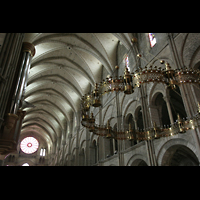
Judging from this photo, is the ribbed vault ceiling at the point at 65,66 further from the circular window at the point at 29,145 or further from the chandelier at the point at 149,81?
the circular window at the point at 29,145

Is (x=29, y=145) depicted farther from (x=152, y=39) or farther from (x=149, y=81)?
(x=149, y=81)

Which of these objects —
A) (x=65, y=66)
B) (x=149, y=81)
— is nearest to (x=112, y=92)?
(x=149, y=81)

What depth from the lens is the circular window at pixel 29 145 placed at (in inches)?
1432

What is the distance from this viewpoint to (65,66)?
1983cm

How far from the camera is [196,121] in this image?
5.85 metres

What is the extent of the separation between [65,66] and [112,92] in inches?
352

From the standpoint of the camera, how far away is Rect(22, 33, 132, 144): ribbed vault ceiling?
1563 cm

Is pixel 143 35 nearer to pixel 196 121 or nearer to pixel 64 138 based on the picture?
pixel 196 121

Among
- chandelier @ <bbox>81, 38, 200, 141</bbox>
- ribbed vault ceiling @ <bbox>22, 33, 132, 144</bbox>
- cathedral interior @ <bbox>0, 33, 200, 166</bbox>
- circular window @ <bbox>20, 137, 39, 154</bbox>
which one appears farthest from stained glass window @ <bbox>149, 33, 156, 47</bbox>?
circular window @ <bbox>20, 137, 39, 154</bbox>

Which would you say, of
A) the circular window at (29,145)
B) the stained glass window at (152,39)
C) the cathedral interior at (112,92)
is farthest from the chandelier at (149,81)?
the circular window at (29,145)

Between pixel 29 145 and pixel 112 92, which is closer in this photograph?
pixel 112 92
